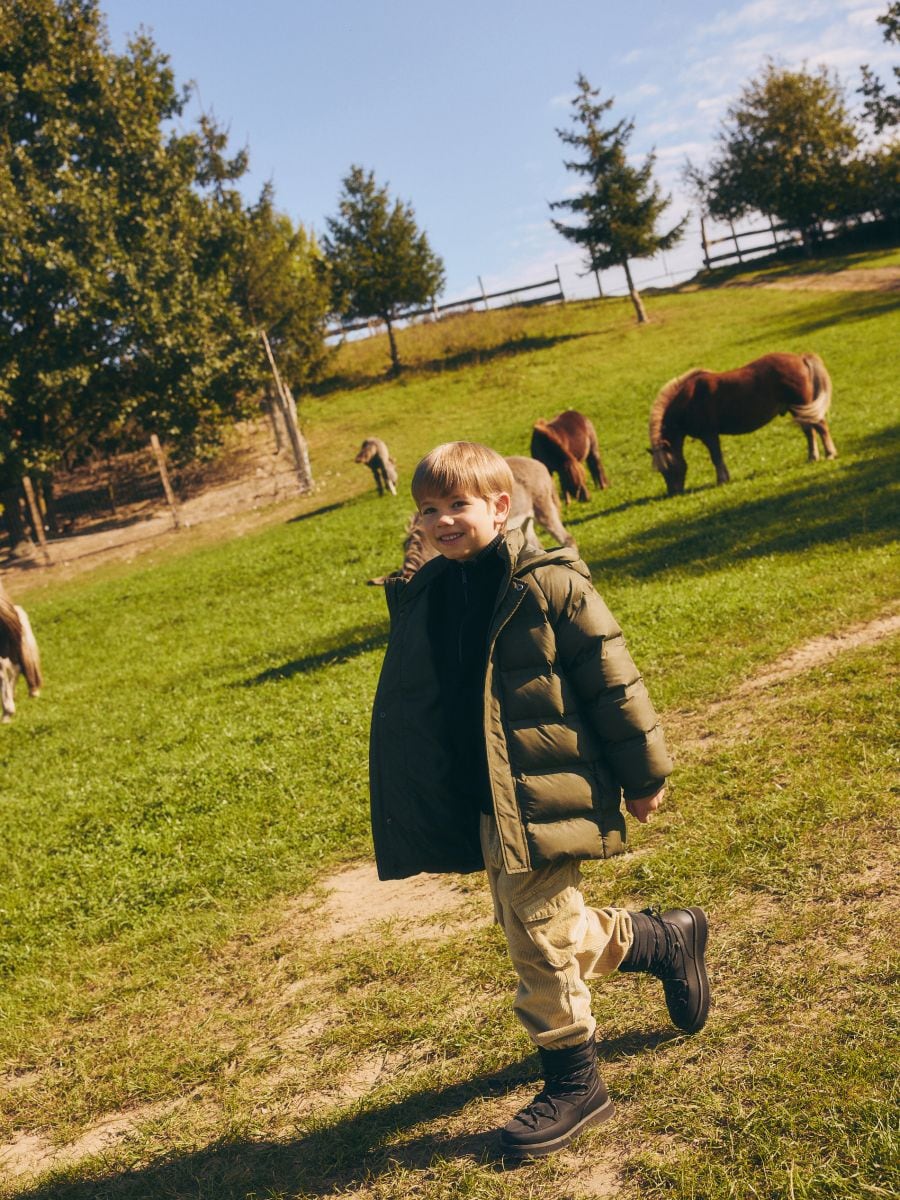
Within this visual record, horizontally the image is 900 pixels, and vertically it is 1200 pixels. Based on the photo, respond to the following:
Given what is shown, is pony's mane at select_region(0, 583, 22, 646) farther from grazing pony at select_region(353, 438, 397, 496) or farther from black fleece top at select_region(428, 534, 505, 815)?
grazing pony at select_region(353, 438, 397, 496)

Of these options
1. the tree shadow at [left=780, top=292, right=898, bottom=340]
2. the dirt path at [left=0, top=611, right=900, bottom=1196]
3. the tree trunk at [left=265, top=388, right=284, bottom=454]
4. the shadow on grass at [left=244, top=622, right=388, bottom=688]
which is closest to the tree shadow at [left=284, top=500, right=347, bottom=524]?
the tree trunk at [left=265, top=388, right=284, bottom=454]

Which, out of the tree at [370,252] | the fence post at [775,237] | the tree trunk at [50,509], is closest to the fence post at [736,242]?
the fence post at [775,237]

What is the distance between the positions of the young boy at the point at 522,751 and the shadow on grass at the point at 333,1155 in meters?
0.34

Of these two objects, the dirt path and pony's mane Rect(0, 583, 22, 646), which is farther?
pony's mane Rect(0, 583, 22, 646)

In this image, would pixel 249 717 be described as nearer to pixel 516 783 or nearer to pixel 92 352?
pixel 516 783

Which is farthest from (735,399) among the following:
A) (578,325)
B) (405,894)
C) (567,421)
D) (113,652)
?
(578,325)

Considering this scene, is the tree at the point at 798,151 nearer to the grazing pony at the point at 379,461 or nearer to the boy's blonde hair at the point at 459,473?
the grazing pony at the point at 379,461

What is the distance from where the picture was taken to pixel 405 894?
220 inches

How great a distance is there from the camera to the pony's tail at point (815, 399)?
15.4 meters

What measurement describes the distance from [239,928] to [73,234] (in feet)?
97.5

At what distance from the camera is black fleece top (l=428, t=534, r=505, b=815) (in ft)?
10.9

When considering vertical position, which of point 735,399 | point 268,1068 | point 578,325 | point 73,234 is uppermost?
point 73,234

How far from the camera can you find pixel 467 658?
3363 mm

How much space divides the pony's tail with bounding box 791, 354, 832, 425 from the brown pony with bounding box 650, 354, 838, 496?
0.02 metres
